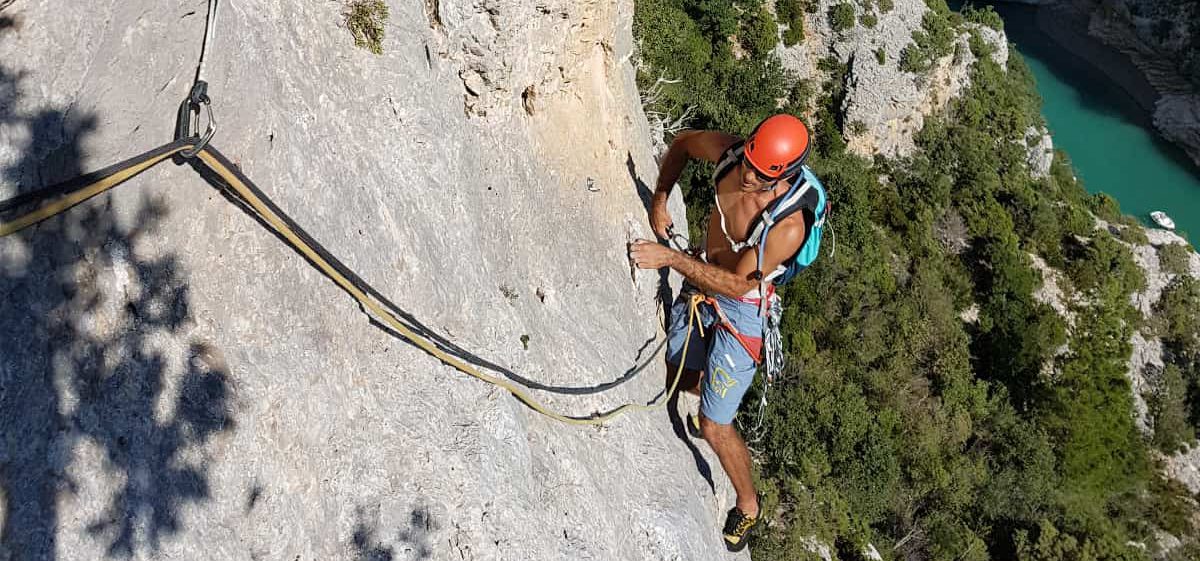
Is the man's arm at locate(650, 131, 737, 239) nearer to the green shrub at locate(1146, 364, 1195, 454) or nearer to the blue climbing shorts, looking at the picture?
the blue climbing shorts

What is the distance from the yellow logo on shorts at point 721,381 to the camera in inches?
187

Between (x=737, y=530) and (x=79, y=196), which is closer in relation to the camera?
(x=79, y=196)

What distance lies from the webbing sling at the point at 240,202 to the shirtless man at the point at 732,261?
1531 mm

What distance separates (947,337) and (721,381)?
16.3m

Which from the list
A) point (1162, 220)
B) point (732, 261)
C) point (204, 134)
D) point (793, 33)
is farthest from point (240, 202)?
point (1162, 220)

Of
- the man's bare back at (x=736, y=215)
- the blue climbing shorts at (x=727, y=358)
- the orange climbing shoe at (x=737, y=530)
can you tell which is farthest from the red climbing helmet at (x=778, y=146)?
the orange climbing shoe at (x=737, y=530)

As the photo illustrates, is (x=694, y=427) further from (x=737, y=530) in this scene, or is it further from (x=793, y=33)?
(x=793, y=33)

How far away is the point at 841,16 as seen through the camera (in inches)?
851

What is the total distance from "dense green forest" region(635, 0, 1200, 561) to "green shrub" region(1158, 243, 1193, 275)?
19cm

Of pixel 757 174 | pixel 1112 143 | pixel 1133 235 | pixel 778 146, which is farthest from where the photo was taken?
pixel 1112 143

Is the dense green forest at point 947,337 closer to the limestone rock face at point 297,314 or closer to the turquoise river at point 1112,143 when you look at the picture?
the limestone rock face at point 297,314

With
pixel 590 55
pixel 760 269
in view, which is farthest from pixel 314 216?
pixel 590 55

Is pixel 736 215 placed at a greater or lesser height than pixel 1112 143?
greater

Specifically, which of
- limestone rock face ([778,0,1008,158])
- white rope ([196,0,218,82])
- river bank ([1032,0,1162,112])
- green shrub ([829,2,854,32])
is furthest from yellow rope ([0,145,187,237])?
river bank ([1032,0,1162,112])
